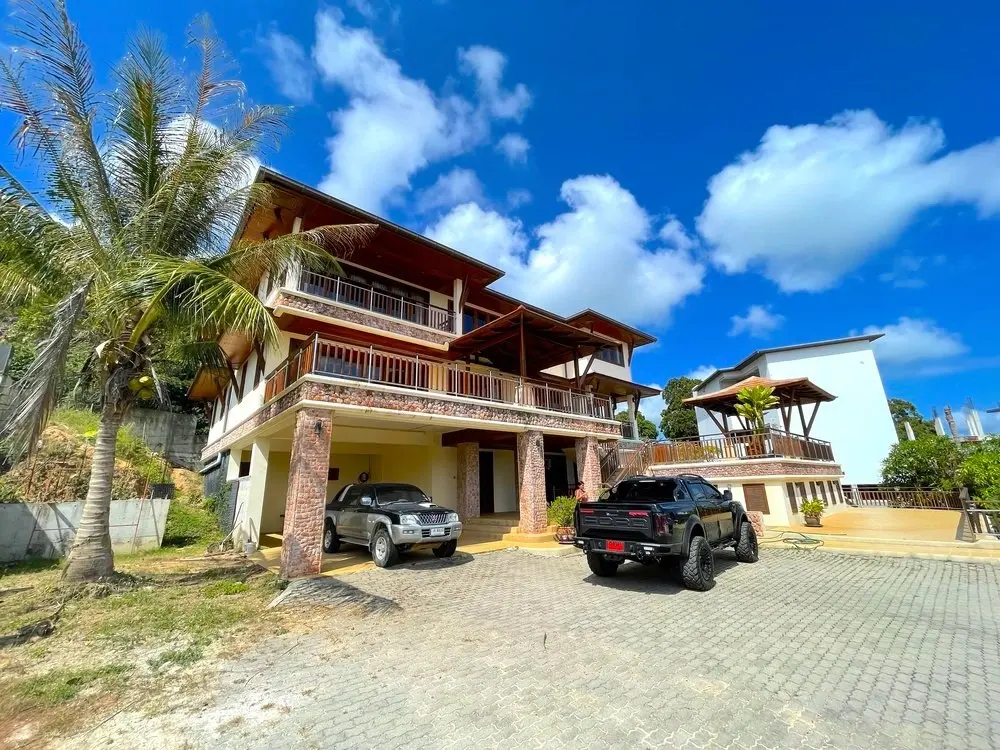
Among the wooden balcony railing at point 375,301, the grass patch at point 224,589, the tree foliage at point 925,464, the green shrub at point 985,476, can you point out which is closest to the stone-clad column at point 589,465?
the wooden balcony railing at point 375,301

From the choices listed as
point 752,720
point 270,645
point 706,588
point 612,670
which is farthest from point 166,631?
point 706,588

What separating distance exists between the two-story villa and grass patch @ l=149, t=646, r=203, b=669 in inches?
152

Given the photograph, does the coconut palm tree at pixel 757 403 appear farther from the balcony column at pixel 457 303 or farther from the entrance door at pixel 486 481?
the balcony column at pixel 457 303

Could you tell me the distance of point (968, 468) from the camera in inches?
499

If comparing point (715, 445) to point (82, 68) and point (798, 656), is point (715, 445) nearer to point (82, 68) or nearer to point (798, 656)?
point (798, 656)

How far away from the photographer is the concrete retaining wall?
983cm

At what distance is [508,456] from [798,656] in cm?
1424

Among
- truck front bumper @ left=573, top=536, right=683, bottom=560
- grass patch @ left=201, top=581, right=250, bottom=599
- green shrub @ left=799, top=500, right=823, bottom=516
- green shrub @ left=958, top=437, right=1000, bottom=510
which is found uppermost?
green shrub @ left=958, top=437, right=1000, bottom=510

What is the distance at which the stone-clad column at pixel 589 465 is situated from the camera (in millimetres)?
14922

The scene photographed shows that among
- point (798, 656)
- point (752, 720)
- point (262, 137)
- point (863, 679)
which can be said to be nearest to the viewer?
point (752, 720)

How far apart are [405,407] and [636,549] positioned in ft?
20.6

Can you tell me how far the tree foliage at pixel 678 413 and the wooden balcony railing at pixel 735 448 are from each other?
2126 cm

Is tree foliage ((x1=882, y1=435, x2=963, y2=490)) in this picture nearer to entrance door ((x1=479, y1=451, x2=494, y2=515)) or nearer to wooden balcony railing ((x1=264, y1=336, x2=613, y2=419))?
wooden balcony railing ((x1=264, y1=336, x2=613, y2=419))

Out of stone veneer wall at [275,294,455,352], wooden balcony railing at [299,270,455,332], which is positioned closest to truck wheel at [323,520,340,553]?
stone veneer wall at [275,294,455,352]
